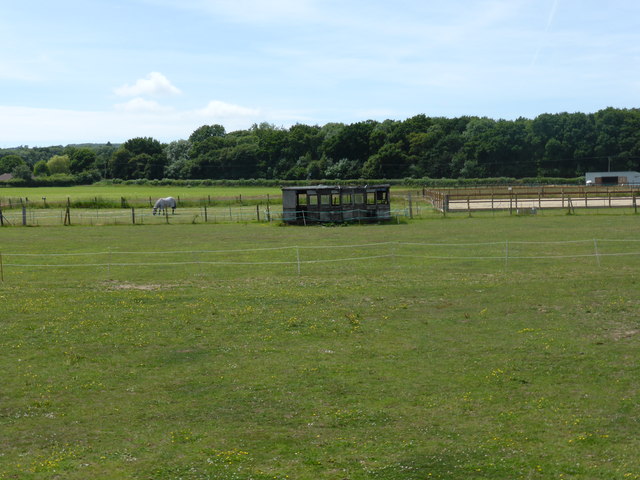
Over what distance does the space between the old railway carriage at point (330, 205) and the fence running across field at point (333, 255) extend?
47.8 feet

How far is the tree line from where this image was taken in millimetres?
136250

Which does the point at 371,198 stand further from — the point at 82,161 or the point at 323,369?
the point at 82,161

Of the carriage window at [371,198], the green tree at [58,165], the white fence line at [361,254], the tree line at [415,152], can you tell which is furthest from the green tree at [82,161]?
the white fence line at [361,254]

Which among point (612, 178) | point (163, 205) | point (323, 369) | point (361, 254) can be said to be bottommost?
point (323, 369)

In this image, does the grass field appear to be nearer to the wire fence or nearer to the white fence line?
the white fence line

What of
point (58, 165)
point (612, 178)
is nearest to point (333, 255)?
point (612, 178)

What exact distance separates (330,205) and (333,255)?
58.9 ft

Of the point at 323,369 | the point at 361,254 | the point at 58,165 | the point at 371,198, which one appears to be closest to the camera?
the point at 323,369

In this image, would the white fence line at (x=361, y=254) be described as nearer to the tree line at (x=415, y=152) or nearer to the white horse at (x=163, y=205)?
the white horse at (x=163, y=205)

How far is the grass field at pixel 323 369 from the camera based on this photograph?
10.1 meters

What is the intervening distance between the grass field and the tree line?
4403 inches

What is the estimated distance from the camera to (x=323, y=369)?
14.2 m

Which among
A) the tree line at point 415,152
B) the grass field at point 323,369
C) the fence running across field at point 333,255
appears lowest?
the grass field at point 323,369

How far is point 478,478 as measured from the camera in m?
9.31
